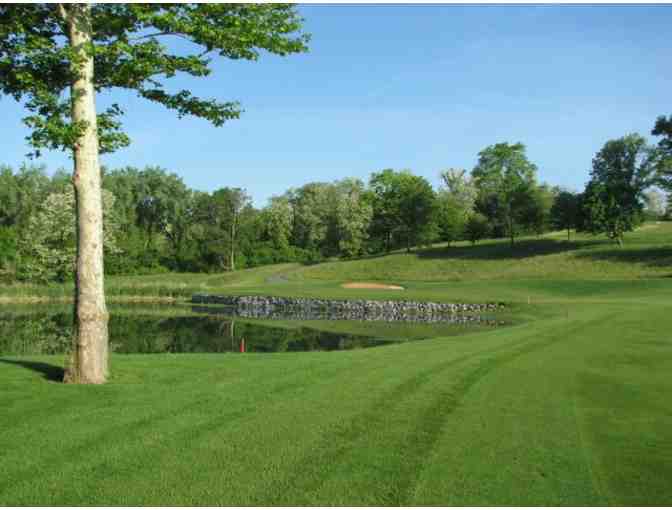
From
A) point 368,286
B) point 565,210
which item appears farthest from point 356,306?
point 565,210

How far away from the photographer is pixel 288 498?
4914 millimetres

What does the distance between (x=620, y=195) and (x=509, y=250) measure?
12.9 m

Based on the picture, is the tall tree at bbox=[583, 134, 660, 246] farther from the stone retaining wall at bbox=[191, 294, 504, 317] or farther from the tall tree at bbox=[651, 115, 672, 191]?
the stone retaining wall at bbox=[191, 294, 504, 317]

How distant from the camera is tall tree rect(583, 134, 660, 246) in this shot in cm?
5853

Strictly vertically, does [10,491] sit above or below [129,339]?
above

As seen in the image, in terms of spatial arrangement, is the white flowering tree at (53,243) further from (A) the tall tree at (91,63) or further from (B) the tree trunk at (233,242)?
(A) the tall tree at (91,63)

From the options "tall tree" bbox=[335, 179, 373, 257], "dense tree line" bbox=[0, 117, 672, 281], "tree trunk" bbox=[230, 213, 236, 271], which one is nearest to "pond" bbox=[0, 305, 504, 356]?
"dense tree line" bbox=[0, 117, 672, 281]

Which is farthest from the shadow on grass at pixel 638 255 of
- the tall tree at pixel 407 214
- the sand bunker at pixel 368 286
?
the tall tree at pixel 407 214

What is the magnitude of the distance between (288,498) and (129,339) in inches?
835

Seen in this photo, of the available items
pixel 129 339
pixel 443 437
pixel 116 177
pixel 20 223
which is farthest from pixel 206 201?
pixel 443 437

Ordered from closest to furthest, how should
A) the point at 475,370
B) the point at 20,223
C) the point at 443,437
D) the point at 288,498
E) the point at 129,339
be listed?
the point at 288,498
the point at 443,437
the point at 475,370
the point at 129,339
the point at 20,223

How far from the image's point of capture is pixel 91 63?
9680mm

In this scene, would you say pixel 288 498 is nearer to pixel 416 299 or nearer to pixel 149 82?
pixel 149 82

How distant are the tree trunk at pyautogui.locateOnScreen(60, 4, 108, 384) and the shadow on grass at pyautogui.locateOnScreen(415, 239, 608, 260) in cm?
5738
